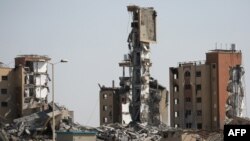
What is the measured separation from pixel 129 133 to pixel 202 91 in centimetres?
2168

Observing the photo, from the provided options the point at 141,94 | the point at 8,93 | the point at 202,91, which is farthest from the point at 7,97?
the point at 202,91

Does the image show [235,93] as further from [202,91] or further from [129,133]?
[129,133]

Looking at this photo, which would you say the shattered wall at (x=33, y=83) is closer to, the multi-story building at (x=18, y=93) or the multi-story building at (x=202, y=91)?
the multi-story building at (x=18, y=93)

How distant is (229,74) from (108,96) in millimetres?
28465

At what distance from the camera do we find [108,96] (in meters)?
122

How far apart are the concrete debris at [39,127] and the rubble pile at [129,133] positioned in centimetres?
296

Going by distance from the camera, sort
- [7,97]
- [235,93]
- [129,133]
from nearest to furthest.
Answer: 1. [129,133]
2. [235,93]
3. [7,97]

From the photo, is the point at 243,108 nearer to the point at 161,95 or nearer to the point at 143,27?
the point at 161,95

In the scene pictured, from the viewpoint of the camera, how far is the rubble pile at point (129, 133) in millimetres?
81562

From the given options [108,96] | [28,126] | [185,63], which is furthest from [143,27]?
[108,96]

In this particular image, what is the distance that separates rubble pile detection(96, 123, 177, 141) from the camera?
268ft

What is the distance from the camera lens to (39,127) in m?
84.7

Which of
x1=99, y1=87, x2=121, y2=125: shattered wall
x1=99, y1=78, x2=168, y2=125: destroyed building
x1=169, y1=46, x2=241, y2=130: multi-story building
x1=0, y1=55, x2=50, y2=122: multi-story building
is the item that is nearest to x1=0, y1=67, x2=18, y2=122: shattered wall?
x1=0, y1=55, x2=50, y2=122: multi-story building

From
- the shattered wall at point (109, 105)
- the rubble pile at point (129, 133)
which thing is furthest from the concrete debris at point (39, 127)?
the shattered wall at point (109, 105)
